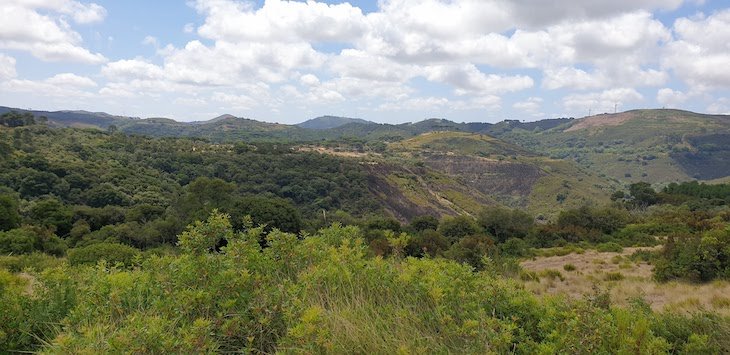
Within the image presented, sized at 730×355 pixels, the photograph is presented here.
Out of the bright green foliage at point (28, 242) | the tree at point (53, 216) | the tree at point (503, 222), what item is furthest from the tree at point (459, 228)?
the tree at point (53, 216)

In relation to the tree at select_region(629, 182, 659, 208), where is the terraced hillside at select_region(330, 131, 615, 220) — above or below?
below

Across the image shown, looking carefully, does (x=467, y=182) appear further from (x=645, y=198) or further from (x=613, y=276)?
(x=613, y=276)

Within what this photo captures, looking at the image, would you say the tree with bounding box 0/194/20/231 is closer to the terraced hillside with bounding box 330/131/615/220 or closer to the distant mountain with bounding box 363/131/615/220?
the terraced hillside with bounding box 330/131/615/220

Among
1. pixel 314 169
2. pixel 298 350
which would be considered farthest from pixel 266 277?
pixel 314 169

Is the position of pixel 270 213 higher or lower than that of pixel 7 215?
lower

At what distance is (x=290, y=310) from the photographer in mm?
3543

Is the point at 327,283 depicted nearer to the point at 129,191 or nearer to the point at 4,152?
the point at 129,191

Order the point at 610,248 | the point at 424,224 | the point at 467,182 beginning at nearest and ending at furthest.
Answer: the point at 610,248
the point at 424,224
the point at 467,182

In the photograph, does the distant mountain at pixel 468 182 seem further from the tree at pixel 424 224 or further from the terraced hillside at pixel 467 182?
the tree at pixel 424 224

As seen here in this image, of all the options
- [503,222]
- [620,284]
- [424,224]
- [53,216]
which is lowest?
[424,224]

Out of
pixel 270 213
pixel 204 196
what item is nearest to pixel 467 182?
pixel 204 196

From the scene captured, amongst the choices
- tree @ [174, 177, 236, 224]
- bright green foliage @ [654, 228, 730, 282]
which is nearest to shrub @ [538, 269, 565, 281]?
bright green foliage @ [654, 228, 730, 282]

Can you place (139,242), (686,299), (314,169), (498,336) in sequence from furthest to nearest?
(314,169) → (139,242) → (686,299) → (498,336)

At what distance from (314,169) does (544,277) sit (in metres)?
79.6
